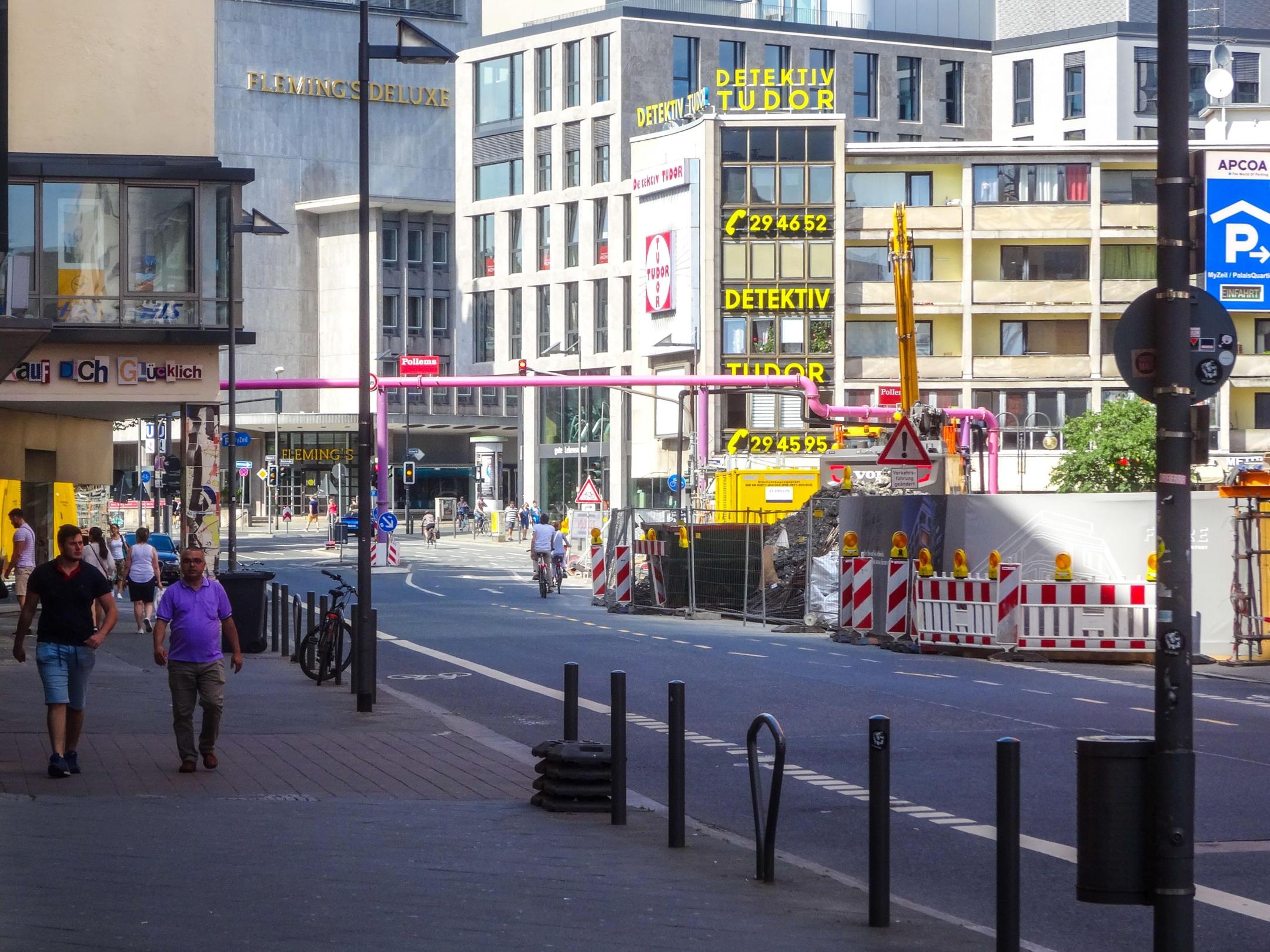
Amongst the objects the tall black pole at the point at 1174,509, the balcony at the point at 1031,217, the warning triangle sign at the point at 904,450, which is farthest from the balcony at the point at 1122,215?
the tall black pole at the point at 1174,509

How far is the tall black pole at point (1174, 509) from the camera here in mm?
5965

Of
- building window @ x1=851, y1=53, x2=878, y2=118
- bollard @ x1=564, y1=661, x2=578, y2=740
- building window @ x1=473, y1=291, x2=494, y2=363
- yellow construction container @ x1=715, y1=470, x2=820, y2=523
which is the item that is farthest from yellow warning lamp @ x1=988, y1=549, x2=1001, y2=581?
building window @ x1=473, y1=291, x2=494, y2=363

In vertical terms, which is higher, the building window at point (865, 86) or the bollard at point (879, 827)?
the building window at point (865, 86)

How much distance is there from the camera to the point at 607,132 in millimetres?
80250

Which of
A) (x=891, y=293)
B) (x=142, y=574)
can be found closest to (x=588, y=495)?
(x=891, y=293)

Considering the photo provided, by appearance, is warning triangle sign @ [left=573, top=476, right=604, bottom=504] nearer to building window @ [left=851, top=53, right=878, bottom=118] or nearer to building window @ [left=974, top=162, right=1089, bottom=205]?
building window @ [left=974, top=162, right=1089, bottom=205]

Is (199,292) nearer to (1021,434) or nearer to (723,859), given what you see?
(723,859)

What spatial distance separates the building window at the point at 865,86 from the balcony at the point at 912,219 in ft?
33.9

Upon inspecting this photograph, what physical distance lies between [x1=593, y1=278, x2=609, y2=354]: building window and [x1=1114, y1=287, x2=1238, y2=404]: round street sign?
74.4m

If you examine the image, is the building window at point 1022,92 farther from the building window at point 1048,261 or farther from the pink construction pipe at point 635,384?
the pink construction pipe at point 635,384

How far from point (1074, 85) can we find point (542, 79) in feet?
78.5

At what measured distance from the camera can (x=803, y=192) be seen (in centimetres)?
7325

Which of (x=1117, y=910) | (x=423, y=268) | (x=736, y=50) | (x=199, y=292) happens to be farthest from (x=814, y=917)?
(x=423, y=268)

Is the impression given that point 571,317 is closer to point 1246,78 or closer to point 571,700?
point 1246,78
